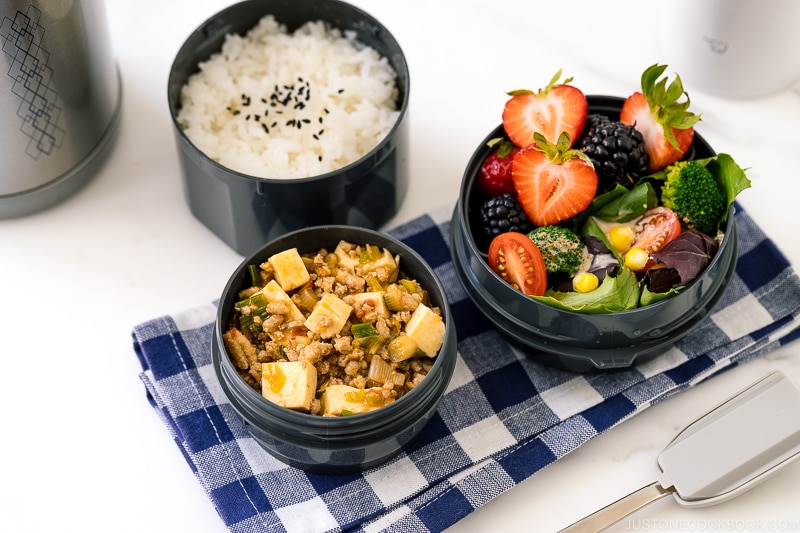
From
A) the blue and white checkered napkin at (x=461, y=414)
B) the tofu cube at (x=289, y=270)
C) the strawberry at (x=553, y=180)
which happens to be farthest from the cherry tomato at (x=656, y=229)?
the tofu cube at (x=289, y=270)

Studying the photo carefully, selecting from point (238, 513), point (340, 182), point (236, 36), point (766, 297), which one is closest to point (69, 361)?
point (238, 513)

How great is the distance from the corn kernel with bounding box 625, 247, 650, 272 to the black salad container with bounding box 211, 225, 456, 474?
0.33m

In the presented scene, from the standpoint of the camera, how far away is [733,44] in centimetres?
214

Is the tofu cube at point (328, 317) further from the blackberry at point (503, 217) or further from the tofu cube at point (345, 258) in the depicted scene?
the blackberry at point (503, 217)

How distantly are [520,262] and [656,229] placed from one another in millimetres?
271

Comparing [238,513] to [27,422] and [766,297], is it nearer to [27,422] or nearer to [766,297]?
[27,422]

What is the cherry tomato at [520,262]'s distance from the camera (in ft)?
5.65

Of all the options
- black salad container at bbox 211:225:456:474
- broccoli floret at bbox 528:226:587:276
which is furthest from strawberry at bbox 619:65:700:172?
black salad container at bbox 211:225:456:474

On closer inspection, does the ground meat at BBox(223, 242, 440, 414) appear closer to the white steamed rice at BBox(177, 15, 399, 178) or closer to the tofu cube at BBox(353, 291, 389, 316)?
the tofu cube at BBox(353, 291, 389, 316)

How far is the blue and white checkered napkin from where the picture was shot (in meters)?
1.72

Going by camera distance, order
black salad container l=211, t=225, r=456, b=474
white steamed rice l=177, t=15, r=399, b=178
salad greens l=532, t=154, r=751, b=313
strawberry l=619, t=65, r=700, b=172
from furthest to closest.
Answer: white steamed rice l=177, t=15, r=399, b=178 → strawberry l=619, t=65, r=700, b=172 → salad greens l=532, t=154, r=751, b=313 → black salad container l=211, t=225, r=456, b=474

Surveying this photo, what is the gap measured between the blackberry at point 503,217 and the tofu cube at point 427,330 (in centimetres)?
21

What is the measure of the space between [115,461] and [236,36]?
0.92 meters

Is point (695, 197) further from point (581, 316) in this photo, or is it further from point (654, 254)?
point (581, 316)
